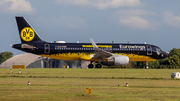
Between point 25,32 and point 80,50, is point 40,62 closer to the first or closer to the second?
point 25,32

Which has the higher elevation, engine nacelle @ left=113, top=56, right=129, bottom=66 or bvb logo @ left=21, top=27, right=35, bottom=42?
bvb logo @ left=21, top=27, right=35, bottom=42

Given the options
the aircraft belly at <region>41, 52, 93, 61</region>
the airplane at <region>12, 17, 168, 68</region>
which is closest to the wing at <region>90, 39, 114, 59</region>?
the airplane at <region>12, 17, 168, 68</region>

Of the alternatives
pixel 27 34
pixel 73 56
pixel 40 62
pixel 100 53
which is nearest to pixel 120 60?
pixel 100 53

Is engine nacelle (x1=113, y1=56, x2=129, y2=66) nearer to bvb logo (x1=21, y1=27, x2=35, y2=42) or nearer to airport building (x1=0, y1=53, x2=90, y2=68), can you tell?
bvb logo (x1=21, y1=27, x2=35, y2=42)

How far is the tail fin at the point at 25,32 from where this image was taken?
151 feet

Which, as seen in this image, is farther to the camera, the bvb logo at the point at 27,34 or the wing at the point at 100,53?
the bvb logo at the point at 27,34

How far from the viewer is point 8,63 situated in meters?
87.4

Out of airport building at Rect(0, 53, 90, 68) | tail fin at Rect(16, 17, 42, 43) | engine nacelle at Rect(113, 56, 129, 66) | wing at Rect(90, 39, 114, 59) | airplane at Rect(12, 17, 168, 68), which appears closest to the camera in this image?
engine nacelle at Rect(113, 56, 129, 66)

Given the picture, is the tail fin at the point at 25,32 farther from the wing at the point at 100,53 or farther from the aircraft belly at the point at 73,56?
the wing at the point at 100,53

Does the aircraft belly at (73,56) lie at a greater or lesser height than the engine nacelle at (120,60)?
greater

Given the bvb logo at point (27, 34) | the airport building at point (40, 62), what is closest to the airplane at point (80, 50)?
the bvb logo at point (27, 34)

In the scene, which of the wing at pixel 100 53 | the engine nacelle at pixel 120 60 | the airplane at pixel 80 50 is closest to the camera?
the engine nacelle at pixel 120 60

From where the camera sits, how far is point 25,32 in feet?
151

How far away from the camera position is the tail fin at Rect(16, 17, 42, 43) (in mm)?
45875
